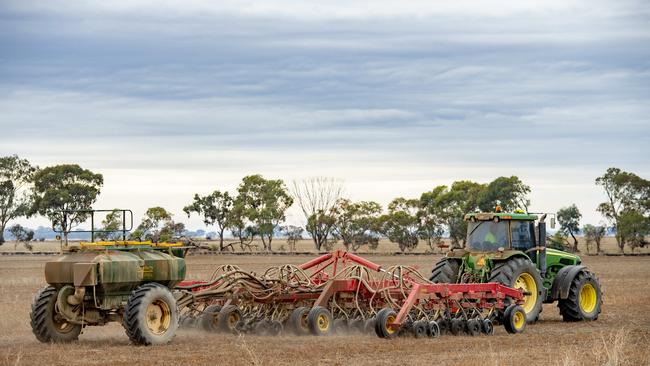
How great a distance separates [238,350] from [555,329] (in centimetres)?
744

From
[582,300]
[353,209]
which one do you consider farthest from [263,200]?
[582,300]

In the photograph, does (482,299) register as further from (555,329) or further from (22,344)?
(22,344)

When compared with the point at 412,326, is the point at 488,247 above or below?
above

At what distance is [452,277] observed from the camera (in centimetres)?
2214

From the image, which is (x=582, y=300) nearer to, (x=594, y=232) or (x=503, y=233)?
(x=503, y=233)

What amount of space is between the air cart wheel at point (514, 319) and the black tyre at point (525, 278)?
0.97 meters

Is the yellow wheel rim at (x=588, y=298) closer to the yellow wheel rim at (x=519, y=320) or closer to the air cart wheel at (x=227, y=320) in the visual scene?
the yellow wheel rim at (x=519, y=320)

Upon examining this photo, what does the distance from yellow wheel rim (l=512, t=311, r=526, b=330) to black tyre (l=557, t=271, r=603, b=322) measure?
2668 millimetres

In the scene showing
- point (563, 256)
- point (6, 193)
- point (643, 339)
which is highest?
point (6, 193)

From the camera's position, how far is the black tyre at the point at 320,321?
18484 mm

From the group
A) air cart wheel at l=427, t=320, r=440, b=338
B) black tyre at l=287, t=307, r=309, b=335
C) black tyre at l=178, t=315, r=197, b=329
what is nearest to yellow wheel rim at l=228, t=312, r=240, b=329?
black tyre at l=178, t=315, r=197, b=329

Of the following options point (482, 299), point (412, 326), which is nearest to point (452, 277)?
point (482, 299)

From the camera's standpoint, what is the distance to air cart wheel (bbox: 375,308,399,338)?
18.0 m

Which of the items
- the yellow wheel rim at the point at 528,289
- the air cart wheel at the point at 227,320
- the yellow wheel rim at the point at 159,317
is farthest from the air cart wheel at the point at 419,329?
the yellow wheel rim at the point at 159,317
